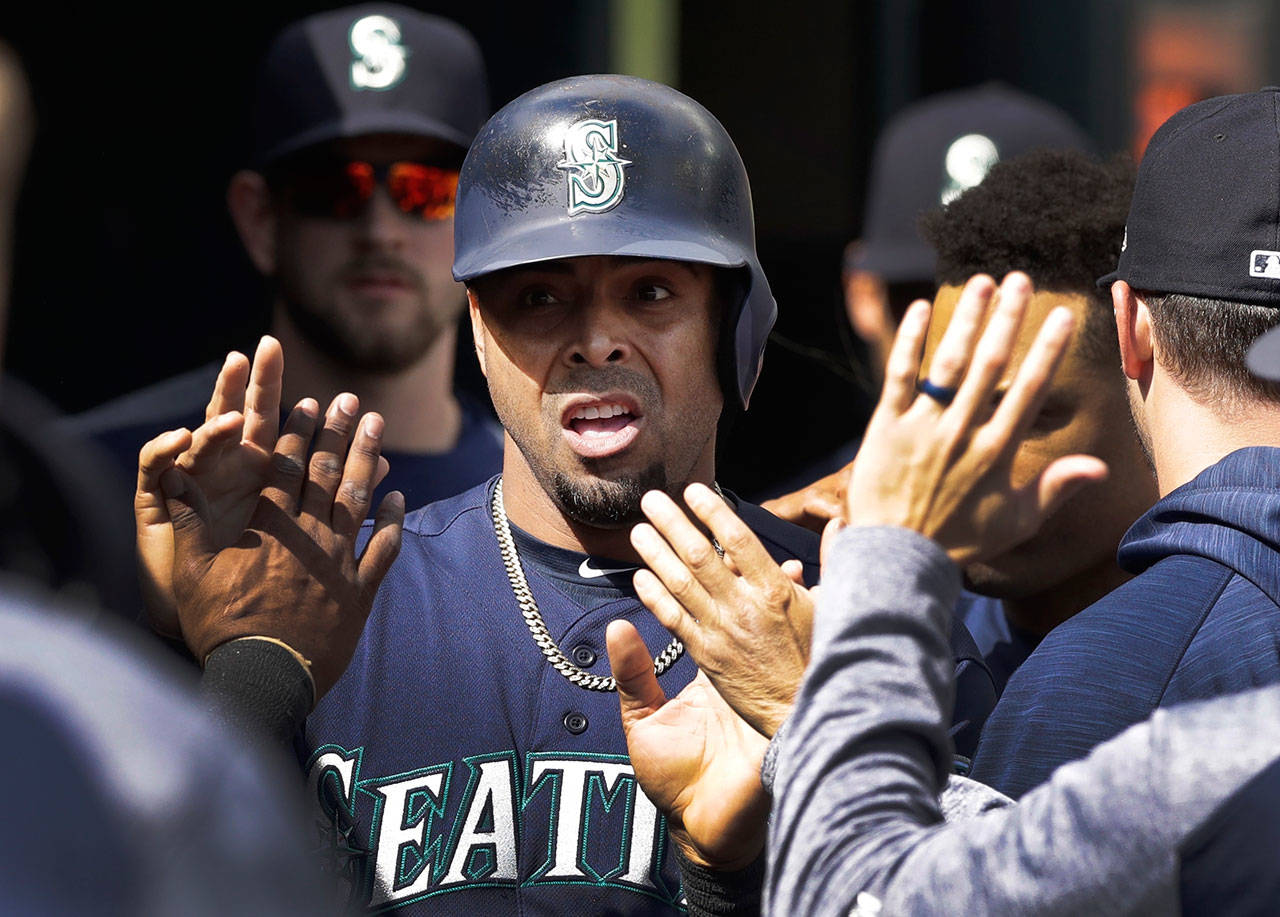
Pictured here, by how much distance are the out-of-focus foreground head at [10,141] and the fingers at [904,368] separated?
2.70 m

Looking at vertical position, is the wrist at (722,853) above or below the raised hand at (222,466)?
below

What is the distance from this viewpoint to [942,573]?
159 cm

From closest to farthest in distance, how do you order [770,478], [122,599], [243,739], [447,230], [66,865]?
[66,865] < [243,739] < [122,599] < [447,230] < [770,478]

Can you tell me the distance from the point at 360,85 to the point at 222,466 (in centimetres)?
196

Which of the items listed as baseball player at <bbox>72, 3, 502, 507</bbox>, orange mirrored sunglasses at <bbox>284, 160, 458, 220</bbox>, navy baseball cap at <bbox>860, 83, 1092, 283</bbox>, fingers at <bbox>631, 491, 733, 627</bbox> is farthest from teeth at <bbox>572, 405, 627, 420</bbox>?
navy baseball cap at <bbox>860, 83, 1092, 283</bbox>

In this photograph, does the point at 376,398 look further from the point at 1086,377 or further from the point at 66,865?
the point at 66,865

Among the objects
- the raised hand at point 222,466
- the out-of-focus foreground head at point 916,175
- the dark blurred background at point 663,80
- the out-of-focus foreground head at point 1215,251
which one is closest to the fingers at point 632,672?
the raised hand at point 222,466

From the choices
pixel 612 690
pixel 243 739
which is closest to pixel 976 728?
pixel 612 690

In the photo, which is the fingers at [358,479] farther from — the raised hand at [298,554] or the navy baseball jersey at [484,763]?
the navy baseball jersey at [484,763]

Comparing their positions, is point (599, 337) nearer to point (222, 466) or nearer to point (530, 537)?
point (530, 537)

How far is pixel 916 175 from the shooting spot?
17.2 ft

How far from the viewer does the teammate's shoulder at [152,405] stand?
13.1ft

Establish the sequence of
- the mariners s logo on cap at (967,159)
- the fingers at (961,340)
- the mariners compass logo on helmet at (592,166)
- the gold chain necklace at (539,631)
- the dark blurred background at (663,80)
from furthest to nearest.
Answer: the mariners s logo on cap at (967,159) < the dark blurred background at (663,80) < the mariners compass logo on helmet at (592,166) < the gold chain necklace at (539,631) < the fingers at (961,340)

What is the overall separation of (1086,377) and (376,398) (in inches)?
75.2
